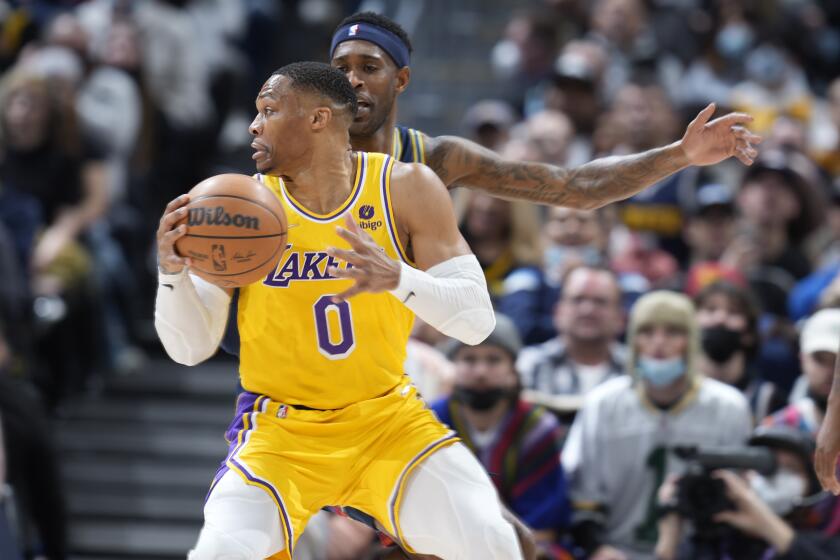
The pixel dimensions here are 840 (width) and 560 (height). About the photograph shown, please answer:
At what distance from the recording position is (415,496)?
484 centimetres

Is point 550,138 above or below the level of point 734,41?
below

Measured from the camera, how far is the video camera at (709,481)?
6.43 metres

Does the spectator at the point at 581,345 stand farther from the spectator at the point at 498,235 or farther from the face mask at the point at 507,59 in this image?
the face mask at the point at 507,59

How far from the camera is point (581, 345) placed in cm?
785

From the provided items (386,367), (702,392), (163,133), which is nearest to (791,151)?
(702,392)

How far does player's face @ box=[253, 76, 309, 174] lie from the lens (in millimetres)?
4793

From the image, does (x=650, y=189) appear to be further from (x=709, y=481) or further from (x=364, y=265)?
(x=364, y=265)

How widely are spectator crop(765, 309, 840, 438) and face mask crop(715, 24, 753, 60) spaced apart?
532 cm

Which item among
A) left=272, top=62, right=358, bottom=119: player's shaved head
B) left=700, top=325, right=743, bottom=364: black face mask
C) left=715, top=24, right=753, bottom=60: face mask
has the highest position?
left=715, top=24, right=753, bottom=60: face mask

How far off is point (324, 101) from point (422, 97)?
756 centimetres

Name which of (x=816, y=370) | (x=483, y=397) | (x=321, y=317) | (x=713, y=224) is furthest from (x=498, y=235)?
(x=321, y=317)

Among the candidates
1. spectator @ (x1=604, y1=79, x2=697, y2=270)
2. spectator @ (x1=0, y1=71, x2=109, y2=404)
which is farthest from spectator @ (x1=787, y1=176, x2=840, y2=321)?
spectator @ (x1=0, y1=71, x2=109, y2=404)

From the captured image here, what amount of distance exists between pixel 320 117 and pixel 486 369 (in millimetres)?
2428

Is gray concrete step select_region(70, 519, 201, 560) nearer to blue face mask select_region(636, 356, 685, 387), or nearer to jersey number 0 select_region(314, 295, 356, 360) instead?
blue face mask select_region(636, 356, 685, 387)
